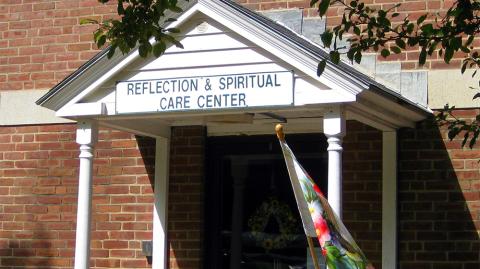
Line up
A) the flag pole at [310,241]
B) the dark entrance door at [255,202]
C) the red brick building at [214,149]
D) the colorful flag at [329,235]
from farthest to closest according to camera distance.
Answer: the dark entrance door at [255,202] < the red brick building at [214,149] < the flag pole at [310,241] < the colorful flag at [329,235]

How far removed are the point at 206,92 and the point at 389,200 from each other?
2164mm

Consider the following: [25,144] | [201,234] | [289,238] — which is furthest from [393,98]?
[25,144]

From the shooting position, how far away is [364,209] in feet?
28.1

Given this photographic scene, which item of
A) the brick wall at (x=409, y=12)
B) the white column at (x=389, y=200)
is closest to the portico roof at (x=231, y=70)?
the white column at (x=389, y=200)

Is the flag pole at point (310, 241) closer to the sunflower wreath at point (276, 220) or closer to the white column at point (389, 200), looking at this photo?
the white column at point (389, 200)

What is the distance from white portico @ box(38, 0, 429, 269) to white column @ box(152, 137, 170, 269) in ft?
3.29

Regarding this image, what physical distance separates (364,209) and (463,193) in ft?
3.05

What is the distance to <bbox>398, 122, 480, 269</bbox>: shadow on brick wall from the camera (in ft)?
27.0

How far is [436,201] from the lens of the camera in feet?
27.4

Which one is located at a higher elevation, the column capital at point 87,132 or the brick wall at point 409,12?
the brick wall at point 409,12

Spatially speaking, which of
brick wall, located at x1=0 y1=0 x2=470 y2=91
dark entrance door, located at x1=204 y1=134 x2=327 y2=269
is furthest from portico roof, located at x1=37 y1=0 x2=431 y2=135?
brick wall, located at x1=0 y1=0 x2=470 y2=91

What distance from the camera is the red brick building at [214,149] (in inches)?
293

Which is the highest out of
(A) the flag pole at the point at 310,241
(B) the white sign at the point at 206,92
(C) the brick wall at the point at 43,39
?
(C) the brick wall at the point at 43,39

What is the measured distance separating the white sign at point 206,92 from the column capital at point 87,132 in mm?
432
